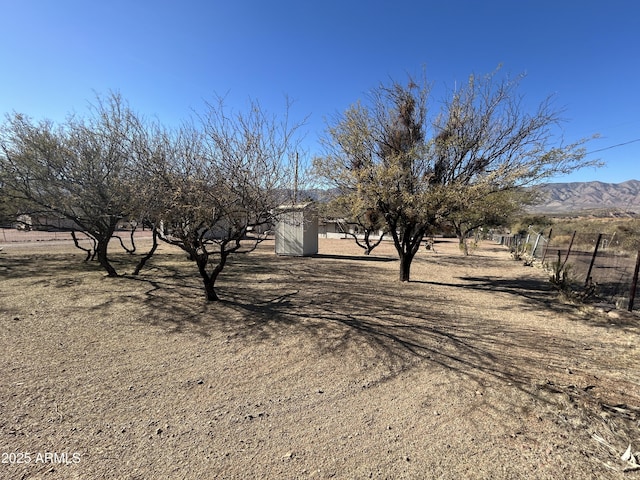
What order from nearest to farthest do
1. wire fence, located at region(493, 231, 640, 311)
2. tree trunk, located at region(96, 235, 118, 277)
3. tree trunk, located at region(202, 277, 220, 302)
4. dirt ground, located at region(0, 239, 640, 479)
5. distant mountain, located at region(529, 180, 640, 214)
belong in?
dirt ground, located at region(0, 239, 640, 479) < tree trunk, located at region(202, 277, 220, 302) < wire fence, located at region(493, 231, 640, 311) < tree trunk, located at region(96, 235, 118, 277) < distant mountain, located at region(529, 180, 640, 214)

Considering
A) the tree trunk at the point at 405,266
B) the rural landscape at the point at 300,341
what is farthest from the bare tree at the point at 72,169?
the tree trunk at the point at 405,266

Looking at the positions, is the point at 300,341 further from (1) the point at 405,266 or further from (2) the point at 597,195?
(2) the point at 597,195

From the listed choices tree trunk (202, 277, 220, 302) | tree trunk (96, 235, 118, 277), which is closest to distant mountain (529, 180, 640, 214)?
tree trunk (202, 277, 220, 302)

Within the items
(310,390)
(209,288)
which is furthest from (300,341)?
(209,288)

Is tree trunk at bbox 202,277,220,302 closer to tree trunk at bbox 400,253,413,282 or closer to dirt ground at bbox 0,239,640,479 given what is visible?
dirt ground at bbox 0,239,640,479

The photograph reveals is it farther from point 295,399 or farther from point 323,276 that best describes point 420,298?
point 295,399

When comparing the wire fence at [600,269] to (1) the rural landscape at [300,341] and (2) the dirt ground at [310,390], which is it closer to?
(1) the rural landscape at [300,341]

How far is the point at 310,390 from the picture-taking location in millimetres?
3312

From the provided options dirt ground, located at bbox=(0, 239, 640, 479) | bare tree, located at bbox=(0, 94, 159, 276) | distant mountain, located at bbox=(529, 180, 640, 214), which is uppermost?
distant mountain, located at bbox=(529, 180, 640, 214)

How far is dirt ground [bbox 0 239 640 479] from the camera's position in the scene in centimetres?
231

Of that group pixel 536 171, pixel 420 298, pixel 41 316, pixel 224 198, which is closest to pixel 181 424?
pixel 224 198

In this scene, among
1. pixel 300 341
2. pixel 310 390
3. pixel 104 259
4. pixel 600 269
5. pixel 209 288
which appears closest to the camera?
pixel 310 390

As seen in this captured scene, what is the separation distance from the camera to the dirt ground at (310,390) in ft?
7.59

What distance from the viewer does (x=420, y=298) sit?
7688mm
